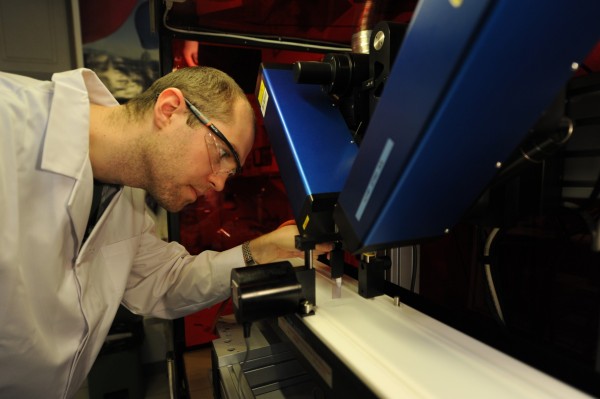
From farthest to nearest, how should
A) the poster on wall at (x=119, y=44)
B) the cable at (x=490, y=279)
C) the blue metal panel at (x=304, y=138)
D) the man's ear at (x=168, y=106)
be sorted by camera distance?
the poster on wall at (x=119, y=44), the man's ear at (x=168, y=106), the cable at (x=490, y=279), the blue metal panel at (x=304, y=138)

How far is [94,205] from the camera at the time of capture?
3.39 feet

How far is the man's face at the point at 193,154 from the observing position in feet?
2.97

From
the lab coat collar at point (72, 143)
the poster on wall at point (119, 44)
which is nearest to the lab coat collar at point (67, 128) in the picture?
the lab coat collar at point (72, 143)

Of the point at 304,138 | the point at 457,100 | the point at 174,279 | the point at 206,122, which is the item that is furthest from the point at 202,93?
the point at 457,100

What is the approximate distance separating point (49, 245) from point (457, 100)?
85cm

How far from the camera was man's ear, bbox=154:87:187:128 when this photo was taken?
88cm

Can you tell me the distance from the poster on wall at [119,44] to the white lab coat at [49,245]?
1.13 metres

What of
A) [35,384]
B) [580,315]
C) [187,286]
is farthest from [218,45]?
[580,315]

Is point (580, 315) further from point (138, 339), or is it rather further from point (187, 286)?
point (138, 339)

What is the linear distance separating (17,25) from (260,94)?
1.89m

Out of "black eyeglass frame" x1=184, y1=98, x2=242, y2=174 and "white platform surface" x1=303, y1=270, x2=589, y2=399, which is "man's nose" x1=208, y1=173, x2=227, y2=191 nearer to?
"black eyeglass frame" x1=184, y1=98, x2=242, y2=174

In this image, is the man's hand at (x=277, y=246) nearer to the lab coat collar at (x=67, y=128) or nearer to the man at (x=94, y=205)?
the man at (x=94, y=205)

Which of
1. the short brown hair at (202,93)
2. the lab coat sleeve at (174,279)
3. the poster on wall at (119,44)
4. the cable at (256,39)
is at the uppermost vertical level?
the poster on wall at (119,44)

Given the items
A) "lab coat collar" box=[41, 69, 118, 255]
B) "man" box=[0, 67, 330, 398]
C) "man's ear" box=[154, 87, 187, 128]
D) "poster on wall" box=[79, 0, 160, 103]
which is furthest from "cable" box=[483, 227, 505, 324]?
"poster on wall" box=[79, 0, 160, 103]
